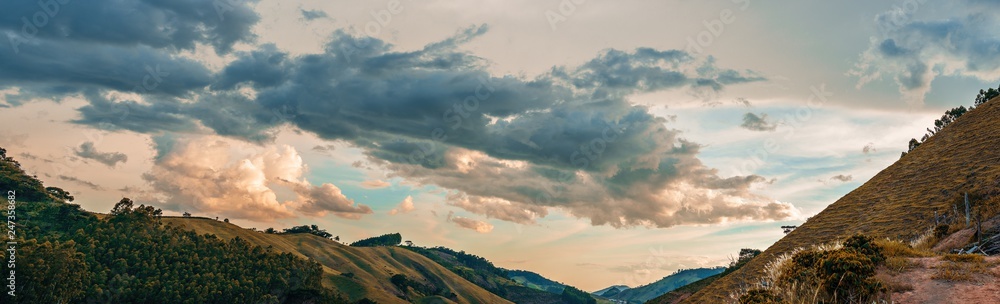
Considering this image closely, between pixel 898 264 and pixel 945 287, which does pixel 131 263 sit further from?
pixel 945 287

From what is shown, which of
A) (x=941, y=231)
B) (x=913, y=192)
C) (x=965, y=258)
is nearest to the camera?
(x=965, y=258)

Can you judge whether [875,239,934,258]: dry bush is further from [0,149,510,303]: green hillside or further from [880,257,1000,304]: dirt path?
[0,149,510,303]: green hillside

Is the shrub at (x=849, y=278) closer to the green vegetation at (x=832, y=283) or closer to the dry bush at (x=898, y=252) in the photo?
the green vegetation at (x=832, y=283)

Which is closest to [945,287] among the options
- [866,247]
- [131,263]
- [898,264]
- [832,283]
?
[898,264]

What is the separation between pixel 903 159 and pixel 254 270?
5527 inches

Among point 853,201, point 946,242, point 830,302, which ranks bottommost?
point 830,302

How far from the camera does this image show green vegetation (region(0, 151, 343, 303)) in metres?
104

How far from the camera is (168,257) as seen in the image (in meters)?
138

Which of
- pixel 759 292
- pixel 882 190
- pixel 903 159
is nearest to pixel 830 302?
pixel 759 292

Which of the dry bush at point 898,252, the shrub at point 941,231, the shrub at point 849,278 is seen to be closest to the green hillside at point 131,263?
the shrub at point 849,278

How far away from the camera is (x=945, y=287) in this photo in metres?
21.3

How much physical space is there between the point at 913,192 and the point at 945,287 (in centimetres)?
5268

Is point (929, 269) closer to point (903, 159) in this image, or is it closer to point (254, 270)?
point (903, 159)

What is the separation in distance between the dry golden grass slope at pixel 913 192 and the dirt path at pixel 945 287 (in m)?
34.2
